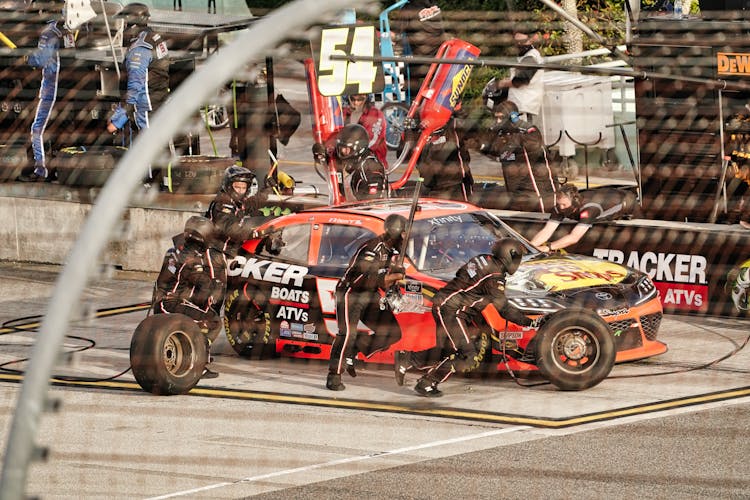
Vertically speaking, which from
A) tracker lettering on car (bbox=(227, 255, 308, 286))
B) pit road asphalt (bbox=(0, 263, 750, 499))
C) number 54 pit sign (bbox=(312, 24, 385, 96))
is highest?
number 54 pit sign (bbox=(312, 24, 385, 96))

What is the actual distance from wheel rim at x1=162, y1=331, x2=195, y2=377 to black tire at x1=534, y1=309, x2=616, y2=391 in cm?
231

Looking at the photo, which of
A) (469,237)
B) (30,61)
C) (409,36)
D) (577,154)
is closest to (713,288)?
(469,237)

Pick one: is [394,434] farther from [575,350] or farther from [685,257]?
[685,257]

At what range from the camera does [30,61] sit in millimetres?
A: 16703

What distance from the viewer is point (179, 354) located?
10.1 m

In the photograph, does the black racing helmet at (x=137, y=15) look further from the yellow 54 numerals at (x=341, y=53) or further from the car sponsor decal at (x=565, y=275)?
the car sponsor decal at (x=565, y=275)

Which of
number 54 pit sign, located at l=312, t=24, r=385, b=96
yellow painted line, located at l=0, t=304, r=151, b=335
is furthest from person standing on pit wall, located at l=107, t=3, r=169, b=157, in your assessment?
yellow painted line, located at l=0, t=304, r=151, b=335

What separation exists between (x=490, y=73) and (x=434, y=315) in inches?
430

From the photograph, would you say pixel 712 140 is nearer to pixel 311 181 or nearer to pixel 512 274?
pixel 512 274

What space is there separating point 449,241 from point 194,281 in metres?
1.83

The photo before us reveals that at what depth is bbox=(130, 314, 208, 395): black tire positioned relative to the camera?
9.93 m

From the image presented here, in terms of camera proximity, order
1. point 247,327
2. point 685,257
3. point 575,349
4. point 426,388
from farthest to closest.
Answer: point 685,257, point 247,327, point 426,388, point 575,349

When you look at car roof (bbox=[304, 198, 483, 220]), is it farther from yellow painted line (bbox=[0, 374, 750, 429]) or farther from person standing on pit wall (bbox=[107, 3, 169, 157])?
person standing on pit wall (bbox=[107, 3, 169, 157])

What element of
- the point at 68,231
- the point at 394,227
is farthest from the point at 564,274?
the point at 68,231
